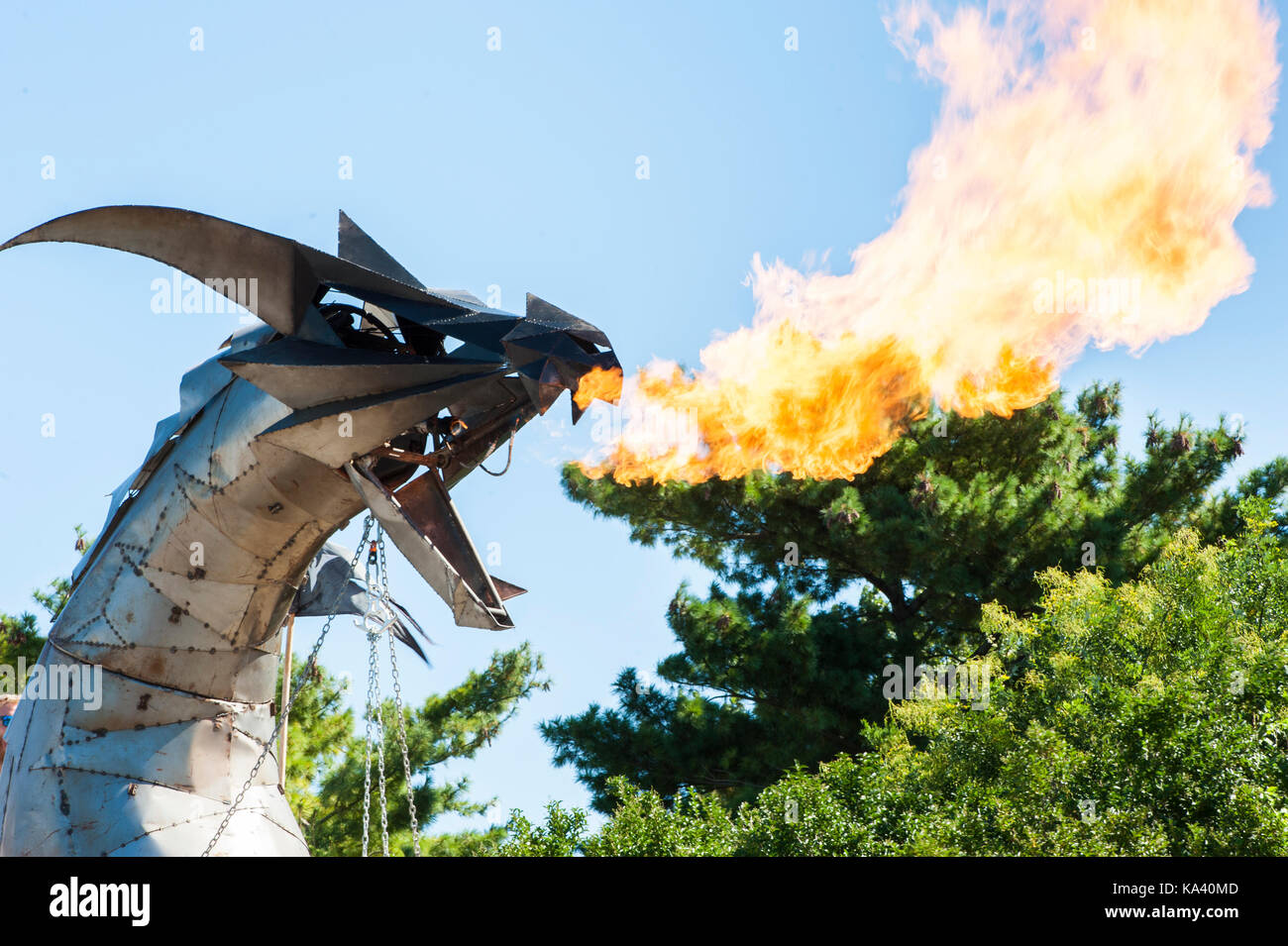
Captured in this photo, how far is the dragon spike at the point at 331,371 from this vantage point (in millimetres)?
7227

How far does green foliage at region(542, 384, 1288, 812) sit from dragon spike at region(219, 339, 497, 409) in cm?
1325

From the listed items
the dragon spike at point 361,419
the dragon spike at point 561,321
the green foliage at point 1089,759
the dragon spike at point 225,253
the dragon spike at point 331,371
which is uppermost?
the dragon spike at point 225,253

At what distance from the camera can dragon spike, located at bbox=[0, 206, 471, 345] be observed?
24.3 feet

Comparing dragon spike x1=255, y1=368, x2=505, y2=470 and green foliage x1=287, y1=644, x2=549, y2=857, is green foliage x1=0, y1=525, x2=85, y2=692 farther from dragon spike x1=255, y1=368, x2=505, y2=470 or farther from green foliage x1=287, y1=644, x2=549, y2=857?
dragon spike x1=255, y1=368, x2=505, y2=470

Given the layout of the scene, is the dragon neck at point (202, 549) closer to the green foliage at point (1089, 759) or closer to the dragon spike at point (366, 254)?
the dragon spike at point (366, 254)

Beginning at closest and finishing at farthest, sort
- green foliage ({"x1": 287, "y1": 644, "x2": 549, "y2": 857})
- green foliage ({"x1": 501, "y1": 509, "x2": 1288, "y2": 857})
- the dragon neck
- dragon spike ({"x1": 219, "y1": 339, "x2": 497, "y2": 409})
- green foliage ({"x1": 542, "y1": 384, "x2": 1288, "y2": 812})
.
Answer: dragon spike ({"x1": 219, "y1": 339, "x2": 497, "y2": 409})
the dragon neck
green foliage ({"x1": 501, "y1": 509, "x2": 1288, "y2": 857})
green foliage ({"x1": 542, "y1": 384, "x2": 1288, "y2": 812})
green foliage ({"x1": 287, "y1": 644, "x2": 549, "y2": 857})

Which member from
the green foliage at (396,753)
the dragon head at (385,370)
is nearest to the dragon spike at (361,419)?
the dragon head at (385,370)

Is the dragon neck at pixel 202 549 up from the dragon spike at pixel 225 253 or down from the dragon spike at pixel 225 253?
down

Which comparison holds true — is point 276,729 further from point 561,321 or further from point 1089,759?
point 1089,759

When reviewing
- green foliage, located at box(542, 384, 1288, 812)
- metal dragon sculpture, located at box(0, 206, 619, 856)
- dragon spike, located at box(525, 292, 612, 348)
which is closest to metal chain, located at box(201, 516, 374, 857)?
metal dragon sculpture, located at box(0, 206, 619, 856)

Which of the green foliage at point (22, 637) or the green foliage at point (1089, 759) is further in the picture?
the green foliage at point (22, 637)

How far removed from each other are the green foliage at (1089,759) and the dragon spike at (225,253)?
336 inches
